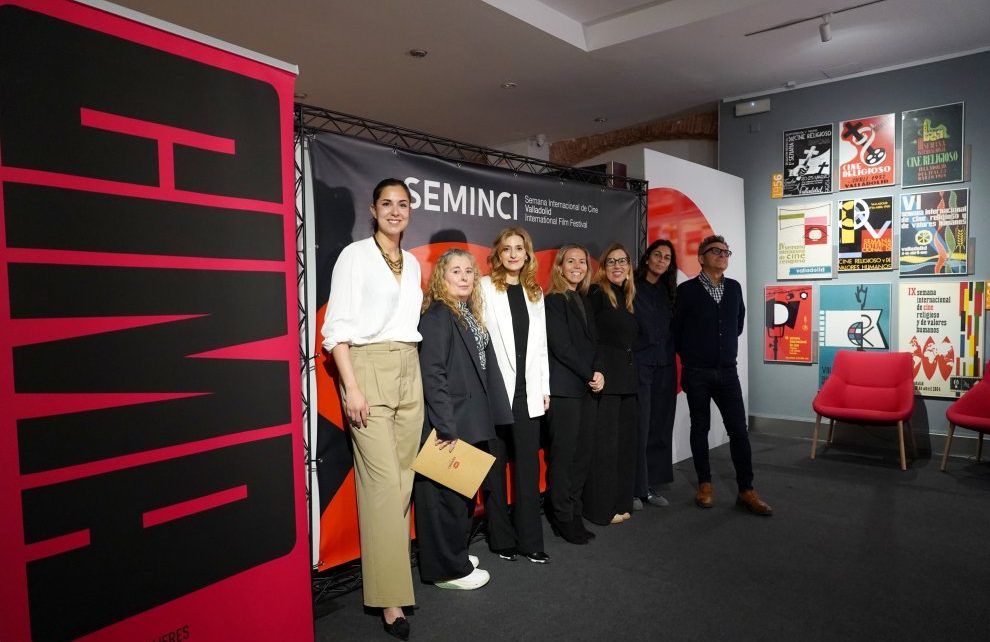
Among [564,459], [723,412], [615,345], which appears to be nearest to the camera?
[564,459]

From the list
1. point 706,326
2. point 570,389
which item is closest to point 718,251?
point 706,326

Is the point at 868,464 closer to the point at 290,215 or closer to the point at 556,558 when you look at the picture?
the point at 556,558

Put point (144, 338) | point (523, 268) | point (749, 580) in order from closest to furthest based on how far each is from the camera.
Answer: point (144, 338)
point (749, 580)
point (523, 268)

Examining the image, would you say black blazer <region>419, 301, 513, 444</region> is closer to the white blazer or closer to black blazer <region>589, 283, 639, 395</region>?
the white blazer

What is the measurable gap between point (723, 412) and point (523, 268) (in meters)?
1.72

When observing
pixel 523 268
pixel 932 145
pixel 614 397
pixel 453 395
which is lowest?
pixel 614 397

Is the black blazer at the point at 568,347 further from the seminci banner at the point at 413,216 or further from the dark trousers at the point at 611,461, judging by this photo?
the seminci banner at the point at 413,216

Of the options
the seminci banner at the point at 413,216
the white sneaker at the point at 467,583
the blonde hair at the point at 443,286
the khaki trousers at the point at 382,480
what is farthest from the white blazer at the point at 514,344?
the white sneaker at the point at 467,583

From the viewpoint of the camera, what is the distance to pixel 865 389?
5.30 m

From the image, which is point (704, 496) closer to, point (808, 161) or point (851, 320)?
point (851, 320)

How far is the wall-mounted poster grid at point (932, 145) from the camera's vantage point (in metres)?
5.21

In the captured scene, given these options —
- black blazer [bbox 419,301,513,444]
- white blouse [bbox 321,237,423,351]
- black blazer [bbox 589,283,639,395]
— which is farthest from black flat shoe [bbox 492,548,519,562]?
white blouse [bbox 321,237,423,351]

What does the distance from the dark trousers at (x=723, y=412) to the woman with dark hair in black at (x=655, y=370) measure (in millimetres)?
219

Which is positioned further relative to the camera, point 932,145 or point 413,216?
point 932,145
